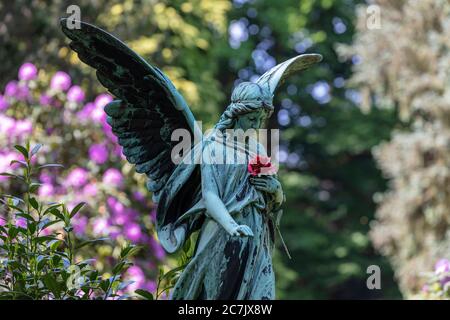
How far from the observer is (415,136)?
17.0m

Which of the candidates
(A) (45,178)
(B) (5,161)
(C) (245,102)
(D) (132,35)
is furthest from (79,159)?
(C) (245,102)

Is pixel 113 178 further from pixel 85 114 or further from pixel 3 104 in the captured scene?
pixel 3 104

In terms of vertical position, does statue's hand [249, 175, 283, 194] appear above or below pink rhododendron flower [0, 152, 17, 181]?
above

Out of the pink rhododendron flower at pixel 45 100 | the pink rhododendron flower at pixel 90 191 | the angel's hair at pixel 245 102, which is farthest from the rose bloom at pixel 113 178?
the angel's hair at pixel 245 102

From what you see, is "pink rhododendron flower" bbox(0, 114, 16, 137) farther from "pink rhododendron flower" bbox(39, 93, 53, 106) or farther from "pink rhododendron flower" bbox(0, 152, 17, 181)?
"pink rhododendron flower" bbox(39, 93, 53, 106)

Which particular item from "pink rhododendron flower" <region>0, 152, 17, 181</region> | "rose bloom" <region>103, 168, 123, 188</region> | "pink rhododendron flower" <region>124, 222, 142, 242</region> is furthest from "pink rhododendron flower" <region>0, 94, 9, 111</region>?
"pink rhododendron flower" <region>124, 222, 142, 242</region>

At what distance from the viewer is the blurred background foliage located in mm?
16344

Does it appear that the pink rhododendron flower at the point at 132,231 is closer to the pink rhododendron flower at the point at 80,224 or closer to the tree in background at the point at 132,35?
the pink rhododendron flower at the point at 80,224

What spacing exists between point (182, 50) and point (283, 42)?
5.63 meters

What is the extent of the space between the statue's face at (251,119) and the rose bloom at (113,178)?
523cm

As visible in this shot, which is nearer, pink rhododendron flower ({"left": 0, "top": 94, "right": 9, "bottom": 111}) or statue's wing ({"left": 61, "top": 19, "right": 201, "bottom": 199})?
statue's wing ({"left": 61, "top": 19, "right": 201, "bottom": 199})

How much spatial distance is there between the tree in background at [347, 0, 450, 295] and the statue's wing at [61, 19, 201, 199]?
11525mm

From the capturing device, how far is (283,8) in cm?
2180

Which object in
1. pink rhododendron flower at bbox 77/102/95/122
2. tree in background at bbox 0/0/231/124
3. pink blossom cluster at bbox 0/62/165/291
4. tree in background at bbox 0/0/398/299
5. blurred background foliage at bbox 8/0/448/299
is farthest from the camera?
tree in background at bbox 0/0/398/299
